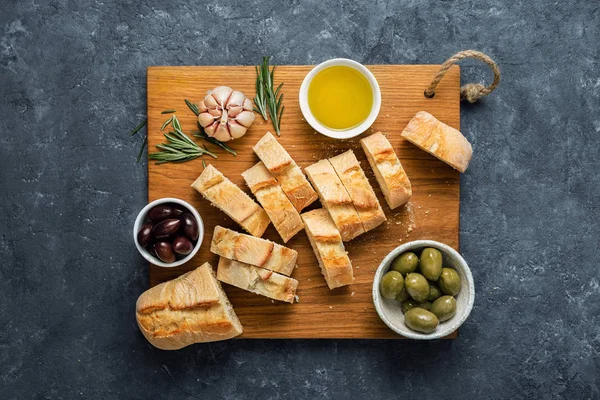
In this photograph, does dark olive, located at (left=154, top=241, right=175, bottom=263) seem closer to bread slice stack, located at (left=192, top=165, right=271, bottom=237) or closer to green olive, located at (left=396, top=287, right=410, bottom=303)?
bread slice stack, located at (left=192, top=165, right=271, bottom=237)

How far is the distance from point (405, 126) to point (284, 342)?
1.49m

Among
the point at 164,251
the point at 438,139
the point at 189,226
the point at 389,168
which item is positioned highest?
the point at 438,139

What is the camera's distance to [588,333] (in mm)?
3879

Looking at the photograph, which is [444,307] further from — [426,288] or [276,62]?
[276,62]

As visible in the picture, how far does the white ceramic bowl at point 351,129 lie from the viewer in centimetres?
356

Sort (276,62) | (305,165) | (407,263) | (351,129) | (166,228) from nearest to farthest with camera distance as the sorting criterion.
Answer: (166,228) < (407,263) < (351,129) < (305,165) < (276,62)

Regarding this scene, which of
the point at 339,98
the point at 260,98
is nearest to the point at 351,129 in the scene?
the point at 339,98

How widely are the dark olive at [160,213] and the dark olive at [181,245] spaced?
5.4 inches

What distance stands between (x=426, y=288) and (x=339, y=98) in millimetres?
1182

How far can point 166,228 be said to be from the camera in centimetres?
339

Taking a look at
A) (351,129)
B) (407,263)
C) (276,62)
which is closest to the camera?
(407,263)

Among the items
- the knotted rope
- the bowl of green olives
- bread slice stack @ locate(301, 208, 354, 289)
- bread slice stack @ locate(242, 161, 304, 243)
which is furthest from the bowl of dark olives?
the knotted rope

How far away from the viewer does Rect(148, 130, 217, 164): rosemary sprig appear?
3.68m

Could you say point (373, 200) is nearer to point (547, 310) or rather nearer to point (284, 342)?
point (284, 342)
